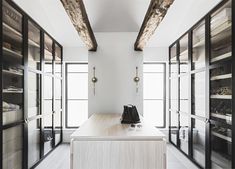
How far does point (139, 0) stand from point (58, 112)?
2.88 metres

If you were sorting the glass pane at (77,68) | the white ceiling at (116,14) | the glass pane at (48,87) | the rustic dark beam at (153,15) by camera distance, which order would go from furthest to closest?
1. the glass pane at (77,68)
2. the glass pane at (48,87)
3. the white ceiling at (116,14)
4. the rustic dark beam at (153,15)

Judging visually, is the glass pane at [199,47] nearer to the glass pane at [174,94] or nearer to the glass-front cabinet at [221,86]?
the glass-front cabinet at [221,86]

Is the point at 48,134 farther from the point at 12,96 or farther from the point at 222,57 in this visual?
the point at 222,57

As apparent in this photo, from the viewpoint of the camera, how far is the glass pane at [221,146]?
2.49m

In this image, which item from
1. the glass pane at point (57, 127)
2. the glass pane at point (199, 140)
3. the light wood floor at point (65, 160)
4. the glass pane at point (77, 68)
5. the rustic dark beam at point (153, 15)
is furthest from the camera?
the glass pane at point (77, 68)

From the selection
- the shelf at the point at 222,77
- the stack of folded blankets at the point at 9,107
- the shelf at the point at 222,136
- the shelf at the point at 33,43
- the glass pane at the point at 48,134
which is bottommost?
the glass pane at the point at 48,134

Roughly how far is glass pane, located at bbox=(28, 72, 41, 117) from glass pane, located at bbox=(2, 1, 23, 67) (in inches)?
18.7

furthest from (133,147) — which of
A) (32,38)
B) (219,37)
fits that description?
(32,38)

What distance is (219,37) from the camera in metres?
2.73

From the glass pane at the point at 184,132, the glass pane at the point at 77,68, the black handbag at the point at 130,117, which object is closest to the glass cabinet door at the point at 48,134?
the glass pane at the point at 77,68

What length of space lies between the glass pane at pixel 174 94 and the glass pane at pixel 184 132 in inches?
17.9

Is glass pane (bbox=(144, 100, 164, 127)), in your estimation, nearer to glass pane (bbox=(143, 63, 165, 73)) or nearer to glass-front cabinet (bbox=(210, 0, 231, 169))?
glass pane (bbox=(143, 63, 165, 73))

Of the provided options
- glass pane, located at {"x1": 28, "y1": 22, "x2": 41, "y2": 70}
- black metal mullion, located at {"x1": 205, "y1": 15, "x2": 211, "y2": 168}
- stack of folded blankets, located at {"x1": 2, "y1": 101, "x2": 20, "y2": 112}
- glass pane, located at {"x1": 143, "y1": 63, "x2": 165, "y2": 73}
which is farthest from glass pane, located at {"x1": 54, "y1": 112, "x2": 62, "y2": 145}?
black metal mullion, located at {"x1": 205, "y1": 15, "x2": 211, "y2": 168}

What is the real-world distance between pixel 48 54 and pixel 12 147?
195 cm
